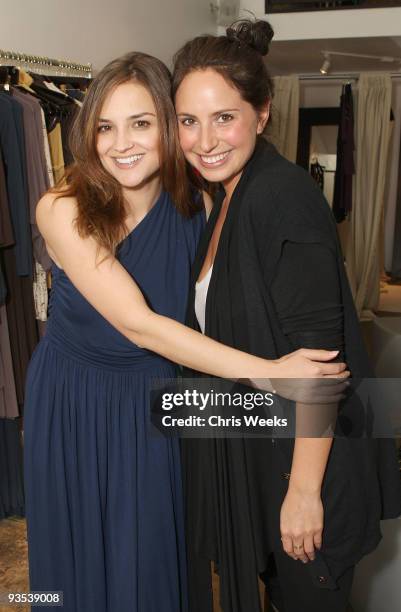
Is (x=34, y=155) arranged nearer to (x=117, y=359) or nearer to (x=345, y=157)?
(x=117, y=359)

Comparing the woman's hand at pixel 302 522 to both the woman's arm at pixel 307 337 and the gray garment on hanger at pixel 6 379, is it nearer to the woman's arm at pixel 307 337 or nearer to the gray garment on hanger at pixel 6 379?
the woman's arm at pixel 307 337

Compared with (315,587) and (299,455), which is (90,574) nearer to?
(315,587)

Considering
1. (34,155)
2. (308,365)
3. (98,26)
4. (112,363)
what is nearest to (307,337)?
(308,365)

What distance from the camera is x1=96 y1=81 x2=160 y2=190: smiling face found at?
1495mm

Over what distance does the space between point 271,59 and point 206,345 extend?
220 inches

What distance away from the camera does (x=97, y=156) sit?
1562mm

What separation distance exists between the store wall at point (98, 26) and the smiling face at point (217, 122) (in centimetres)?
192

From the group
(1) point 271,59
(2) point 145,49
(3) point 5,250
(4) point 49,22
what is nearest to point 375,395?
(3) point 5,250

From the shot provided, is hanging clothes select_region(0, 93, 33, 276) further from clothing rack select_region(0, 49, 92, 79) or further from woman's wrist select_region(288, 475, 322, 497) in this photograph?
woman's wrist select_region(288, 475, 322, 497)

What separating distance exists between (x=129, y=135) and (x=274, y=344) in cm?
66

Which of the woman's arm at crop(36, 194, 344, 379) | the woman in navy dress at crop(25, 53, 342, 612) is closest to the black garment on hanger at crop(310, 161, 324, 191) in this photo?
the woman in navy dress at crop(25, 53, 342, 612)

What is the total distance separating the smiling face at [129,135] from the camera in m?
1.50

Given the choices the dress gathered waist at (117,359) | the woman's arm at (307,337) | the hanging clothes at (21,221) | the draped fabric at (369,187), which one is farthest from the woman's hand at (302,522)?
the draped fabric at (369,187)

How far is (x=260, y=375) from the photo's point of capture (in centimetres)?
125
